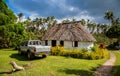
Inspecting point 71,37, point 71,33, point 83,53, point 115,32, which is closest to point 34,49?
point 83,53

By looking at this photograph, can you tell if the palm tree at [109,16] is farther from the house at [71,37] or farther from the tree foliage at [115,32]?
the house at [71,37]

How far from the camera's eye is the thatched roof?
31109 millimetres

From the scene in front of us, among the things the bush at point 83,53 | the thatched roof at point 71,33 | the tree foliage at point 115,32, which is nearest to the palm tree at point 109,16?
the tree foliage at point 115,32

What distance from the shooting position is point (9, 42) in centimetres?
3725

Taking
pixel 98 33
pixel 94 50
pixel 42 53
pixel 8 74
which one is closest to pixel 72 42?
pixel 94 50

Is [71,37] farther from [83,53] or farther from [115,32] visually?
[115,32]

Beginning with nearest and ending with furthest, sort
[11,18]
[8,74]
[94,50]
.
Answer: [8,74]
[94,50]
[11,18]

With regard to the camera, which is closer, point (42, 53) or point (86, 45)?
point (42, 53)

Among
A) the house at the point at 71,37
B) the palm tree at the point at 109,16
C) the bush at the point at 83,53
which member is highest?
the palm tree at the point at 109,16

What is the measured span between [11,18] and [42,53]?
1984cm

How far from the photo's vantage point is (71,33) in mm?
31984

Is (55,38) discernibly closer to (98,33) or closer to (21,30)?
(21,30)

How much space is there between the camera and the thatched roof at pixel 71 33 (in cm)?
3111

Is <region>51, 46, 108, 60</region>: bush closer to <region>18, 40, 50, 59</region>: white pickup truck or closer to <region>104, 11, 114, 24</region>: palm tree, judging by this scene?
<region>18, 40, 50, 59</region>: white pickup truck
